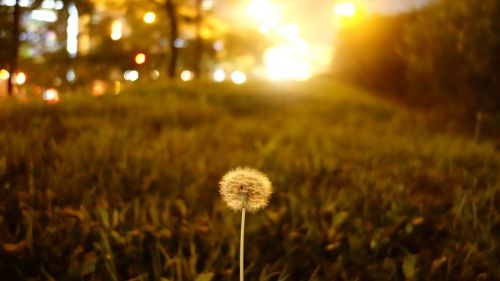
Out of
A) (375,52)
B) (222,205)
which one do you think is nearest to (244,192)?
(222,205)

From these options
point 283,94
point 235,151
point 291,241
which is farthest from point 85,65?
point 291,241

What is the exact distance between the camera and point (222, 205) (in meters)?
3.33

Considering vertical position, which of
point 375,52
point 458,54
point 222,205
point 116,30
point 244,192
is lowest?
point 222,205

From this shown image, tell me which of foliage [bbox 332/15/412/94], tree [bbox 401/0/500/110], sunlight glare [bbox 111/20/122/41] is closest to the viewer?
tree [bbox 401/0/500/110]

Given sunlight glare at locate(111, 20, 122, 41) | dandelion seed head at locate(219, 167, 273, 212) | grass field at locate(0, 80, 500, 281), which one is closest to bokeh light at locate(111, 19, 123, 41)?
sunlight glare at locate(111, 20, 122, 41)

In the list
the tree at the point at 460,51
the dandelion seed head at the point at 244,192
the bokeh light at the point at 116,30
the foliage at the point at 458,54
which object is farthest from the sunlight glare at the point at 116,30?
the dandelion seed head at the point at 244,192

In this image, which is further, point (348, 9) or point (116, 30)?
point (116, 30)

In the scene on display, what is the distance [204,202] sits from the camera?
136 inches

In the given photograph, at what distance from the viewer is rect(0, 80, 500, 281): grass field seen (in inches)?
101

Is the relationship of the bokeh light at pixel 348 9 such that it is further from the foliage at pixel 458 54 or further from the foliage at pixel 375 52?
the foliage at pixel 458 54

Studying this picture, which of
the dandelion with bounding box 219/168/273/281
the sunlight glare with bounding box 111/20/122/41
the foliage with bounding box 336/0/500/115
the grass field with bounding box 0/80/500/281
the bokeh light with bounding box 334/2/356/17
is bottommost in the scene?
the grass field with bounding box 0/80/500/281

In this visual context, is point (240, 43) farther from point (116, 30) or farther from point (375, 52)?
point (375, 52)

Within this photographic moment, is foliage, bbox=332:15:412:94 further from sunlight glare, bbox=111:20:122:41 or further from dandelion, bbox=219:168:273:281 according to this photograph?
dandelion, bbox=219:168:273:281

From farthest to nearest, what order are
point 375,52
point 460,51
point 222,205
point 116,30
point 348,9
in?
point 116,30, point 348,9, point 375,52, point 460,51, point 222,205
